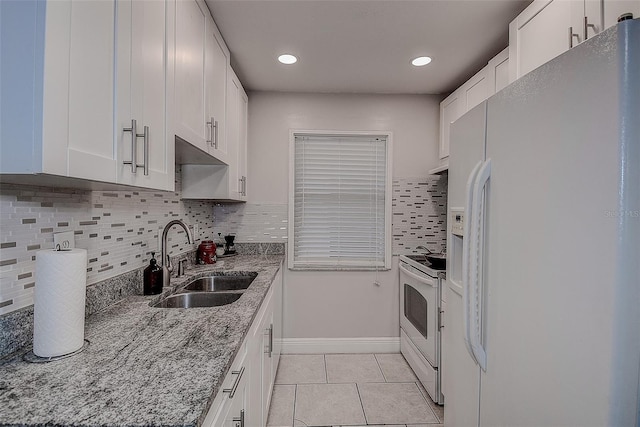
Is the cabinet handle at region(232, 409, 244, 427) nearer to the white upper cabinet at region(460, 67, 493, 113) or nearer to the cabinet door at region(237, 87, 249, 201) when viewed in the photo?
the cabinet door at region(237, 87, 249, 201)

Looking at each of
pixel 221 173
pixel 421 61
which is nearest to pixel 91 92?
pixel 221 173

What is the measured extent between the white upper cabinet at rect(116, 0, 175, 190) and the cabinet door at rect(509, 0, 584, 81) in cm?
159

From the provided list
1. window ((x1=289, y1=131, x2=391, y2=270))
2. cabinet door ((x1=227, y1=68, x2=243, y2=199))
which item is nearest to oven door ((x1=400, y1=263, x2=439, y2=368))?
window ((x1=289, y1=131, x2=391, y2=270))

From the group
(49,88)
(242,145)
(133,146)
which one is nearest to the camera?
(49,88)

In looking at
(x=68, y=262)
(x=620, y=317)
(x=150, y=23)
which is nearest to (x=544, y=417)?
(x=620, y=317)

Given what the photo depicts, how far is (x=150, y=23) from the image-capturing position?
3.46 ft

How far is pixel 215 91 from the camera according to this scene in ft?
5.88

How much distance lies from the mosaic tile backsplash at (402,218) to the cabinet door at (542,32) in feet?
4.49

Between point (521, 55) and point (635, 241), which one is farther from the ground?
point (521, 55)

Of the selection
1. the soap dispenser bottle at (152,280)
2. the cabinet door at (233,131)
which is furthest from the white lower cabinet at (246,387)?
the cabinet door at (233,131)

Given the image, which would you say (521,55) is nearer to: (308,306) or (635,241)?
(635,241)

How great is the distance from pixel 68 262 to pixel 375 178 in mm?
2484

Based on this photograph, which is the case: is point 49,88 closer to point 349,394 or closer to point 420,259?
point 349,394

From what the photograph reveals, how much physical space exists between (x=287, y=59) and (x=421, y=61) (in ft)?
3.21
